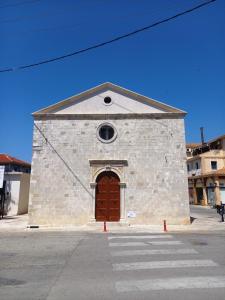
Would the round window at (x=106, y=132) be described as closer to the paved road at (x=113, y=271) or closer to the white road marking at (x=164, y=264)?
the paved road at (x=113, y=271)

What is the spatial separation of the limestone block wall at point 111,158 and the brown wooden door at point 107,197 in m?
0.54

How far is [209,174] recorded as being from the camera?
107 feet

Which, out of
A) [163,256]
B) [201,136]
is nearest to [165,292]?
[163,256]

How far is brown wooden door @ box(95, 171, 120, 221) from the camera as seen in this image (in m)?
16.4

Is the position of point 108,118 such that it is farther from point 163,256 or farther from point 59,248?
point 163,256

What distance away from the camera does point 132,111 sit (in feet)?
57.2

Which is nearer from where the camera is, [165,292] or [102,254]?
[165,292]

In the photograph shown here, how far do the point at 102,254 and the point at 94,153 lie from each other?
9.41 meters

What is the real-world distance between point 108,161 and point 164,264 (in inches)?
406

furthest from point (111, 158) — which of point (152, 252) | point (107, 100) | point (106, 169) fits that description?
point (152, 252)

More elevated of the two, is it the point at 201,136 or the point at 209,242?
the point at 201,136

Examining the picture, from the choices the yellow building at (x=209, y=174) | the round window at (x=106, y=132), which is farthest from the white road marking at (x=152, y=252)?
the yellow building at (x=209, y=174)

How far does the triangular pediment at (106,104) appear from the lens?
57.1 ft

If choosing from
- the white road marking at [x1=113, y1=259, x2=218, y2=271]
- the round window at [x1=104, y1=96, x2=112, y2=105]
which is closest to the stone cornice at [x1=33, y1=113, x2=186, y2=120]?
the round window at [x1=104, y1=96, x2=112, y2=105]
